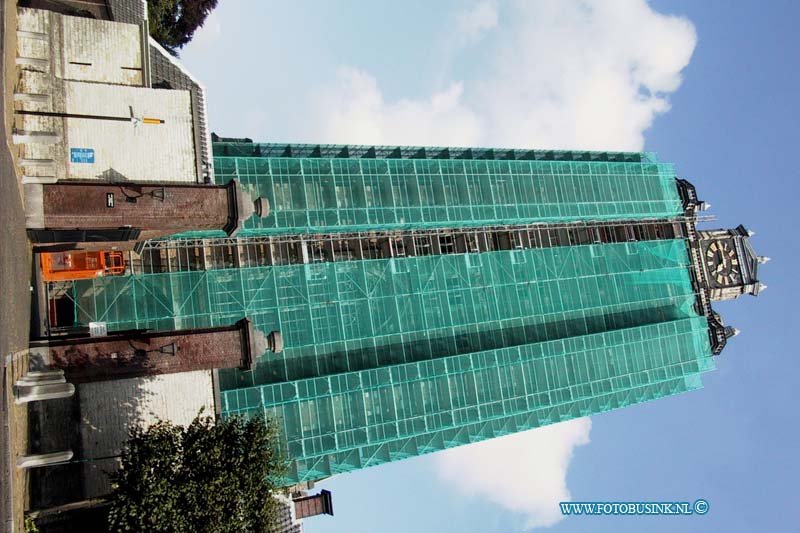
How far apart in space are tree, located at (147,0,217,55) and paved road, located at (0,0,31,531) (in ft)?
84.6

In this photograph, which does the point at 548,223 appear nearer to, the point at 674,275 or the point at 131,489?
the point at 674,275

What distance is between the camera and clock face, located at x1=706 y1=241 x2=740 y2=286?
5284 cm

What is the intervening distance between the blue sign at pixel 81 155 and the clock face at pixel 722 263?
45.6 metres

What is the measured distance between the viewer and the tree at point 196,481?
2272cm

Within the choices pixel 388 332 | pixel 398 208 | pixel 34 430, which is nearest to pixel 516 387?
pixel 388 332

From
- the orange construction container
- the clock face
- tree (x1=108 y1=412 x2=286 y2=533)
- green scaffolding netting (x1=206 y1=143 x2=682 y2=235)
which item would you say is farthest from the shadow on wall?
the clock face

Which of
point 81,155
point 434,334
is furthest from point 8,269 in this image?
point 434,334

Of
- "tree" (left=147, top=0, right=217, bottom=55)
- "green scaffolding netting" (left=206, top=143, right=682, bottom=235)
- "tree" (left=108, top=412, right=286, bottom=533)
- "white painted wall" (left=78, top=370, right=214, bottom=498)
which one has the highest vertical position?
"tree" (left=147, top=0, right=217, bottom=55)

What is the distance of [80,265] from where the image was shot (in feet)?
101

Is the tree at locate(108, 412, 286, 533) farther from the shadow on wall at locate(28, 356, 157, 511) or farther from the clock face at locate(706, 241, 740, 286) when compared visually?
the clock face at locate(706, 241, 740, 286)

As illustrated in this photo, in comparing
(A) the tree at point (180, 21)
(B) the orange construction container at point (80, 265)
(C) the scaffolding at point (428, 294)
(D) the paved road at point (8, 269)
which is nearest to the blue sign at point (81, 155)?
(D) the paved road at point (8, 269)

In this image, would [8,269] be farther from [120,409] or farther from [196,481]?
[196,481]

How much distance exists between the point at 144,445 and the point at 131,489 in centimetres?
159

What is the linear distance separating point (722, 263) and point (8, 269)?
167ft
